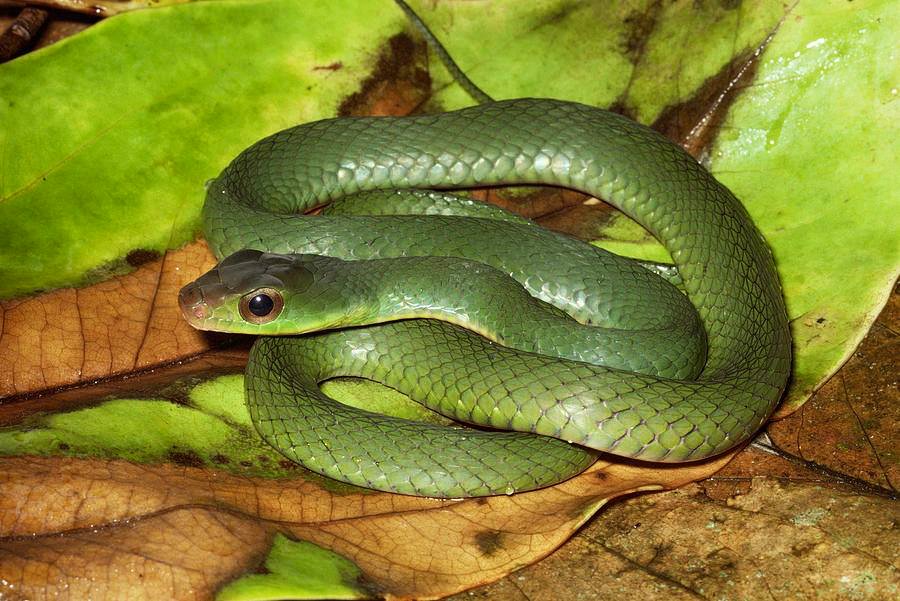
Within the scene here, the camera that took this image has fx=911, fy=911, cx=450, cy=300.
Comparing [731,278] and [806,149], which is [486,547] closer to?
[731,278]

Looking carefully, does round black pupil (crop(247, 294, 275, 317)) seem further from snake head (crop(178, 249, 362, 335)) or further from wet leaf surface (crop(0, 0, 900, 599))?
wet leaf surface (crop(0, 0, 900, 599))

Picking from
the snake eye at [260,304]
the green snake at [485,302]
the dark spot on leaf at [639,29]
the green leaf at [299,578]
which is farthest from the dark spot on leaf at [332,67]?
the green leaf at [299,578]

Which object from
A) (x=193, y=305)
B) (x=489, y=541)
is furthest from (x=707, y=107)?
(x=193, y=305)

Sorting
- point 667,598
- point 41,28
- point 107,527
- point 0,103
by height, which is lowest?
point 667,598

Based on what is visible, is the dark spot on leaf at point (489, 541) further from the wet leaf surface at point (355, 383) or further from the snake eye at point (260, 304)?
the snake eye at point (260, 304)

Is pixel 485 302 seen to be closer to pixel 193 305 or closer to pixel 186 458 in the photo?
pixel 193 305

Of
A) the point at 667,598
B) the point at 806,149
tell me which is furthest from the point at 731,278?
the point at 667,598

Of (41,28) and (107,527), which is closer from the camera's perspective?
(107,527)
